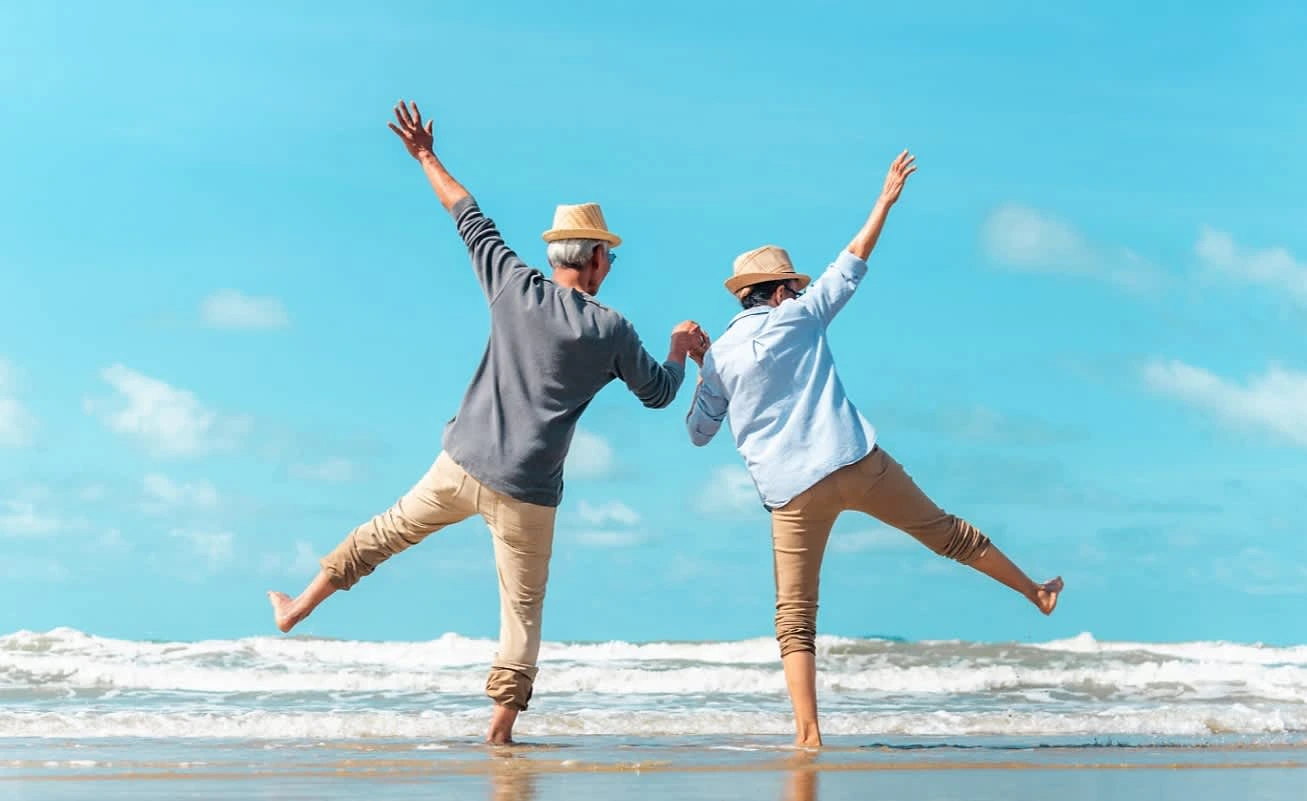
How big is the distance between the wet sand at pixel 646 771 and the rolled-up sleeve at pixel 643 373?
1.54 m

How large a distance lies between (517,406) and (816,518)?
1.40 metres

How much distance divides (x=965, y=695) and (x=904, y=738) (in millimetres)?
4063

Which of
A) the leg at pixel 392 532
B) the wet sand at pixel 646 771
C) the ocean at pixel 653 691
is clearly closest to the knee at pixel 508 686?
the wet sand at pixel 646 771

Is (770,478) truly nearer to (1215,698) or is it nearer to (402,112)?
(402,112)

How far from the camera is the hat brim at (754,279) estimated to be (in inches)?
238

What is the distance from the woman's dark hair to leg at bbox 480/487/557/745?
1325 mm

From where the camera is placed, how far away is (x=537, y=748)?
6000mm

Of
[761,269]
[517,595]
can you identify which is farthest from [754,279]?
[517,595]

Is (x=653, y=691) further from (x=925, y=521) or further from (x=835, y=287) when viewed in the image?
(x=835, y=287)

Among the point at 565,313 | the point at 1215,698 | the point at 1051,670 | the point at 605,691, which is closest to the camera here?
the point at 565,313

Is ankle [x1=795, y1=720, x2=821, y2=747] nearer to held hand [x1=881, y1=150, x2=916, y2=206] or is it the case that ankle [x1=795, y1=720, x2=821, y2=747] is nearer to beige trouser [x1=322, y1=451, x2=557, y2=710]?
beige trouser [x1=322, y1=451, x2=557, y2=710]

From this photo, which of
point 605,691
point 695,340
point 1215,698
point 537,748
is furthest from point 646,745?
point 1215,698

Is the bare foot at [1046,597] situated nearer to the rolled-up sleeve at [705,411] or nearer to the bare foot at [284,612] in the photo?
the rolled-up sleeve at [705,411]

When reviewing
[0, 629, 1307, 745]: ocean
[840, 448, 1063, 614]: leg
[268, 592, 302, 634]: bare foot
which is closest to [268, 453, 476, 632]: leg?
[268, 592, 302, 634]: bare foot
